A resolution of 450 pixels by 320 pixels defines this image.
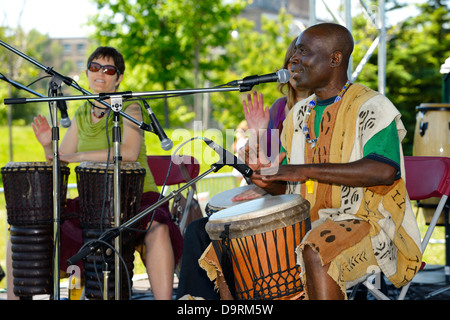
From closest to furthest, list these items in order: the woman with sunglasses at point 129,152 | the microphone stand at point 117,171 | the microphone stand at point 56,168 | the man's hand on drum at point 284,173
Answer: the man's hand on drum at point 284,173
the microphone stand at point 117,171
the microphone stand at point 56,168
the woman with sunglasses at point 129,152

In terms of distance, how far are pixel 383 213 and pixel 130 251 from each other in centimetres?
154

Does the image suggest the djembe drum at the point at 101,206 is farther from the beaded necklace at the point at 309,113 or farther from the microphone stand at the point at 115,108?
the beaded necklace at the point at 309,113

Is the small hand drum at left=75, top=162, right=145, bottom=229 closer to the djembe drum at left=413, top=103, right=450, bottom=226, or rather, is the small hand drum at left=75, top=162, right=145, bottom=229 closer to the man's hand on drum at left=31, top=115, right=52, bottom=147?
the man's hand on drum at left=31, top=115, right=52, bottom=147

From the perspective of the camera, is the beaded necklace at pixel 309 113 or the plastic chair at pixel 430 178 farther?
the plastic chair at pixel 430 178

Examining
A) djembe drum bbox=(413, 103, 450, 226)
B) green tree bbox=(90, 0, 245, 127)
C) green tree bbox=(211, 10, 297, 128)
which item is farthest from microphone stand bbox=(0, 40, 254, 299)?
green tree bbox=(211, 10, 297, 128)

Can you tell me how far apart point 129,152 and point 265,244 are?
144cm

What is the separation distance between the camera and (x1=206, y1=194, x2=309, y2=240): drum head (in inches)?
106

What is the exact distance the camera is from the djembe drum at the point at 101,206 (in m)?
3.48

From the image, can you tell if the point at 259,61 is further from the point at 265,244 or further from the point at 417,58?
the point at 265,244

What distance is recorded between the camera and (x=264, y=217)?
2695 mm

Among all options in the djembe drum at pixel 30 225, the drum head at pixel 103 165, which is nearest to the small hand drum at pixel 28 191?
the djembe drum at pixel 30 225

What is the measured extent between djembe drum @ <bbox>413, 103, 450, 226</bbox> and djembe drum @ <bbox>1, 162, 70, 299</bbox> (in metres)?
3.06

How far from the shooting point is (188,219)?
4.65 meters

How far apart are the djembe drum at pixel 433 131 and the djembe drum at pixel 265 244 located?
8.55 ft
